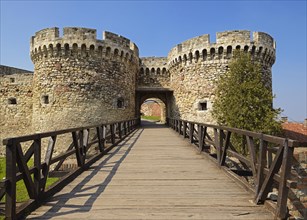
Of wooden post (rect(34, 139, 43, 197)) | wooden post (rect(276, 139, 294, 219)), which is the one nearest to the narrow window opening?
wooden post (rect(34, 139, 43, 197))

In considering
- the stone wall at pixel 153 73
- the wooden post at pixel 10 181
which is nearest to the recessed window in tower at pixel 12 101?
Result: the stone wall at pixel 153 73

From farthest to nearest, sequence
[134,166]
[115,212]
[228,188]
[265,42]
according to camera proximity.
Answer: [265,42]
[134,166]
[228,188]
[115,212]

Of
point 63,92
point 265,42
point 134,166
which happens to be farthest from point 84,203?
point 265,42

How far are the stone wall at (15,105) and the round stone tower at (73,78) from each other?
10.6 feet

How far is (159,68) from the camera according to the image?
17.5 m

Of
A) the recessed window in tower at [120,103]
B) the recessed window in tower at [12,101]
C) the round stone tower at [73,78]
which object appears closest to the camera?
the round stone tower at [73,78]

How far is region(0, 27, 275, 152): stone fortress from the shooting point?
12477mm

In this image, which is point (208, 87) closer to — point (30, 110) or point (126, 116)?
point (126, 116)

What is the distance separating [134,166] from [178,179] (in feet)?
4.11

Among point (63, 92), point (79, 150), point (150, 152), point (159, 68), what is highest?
point (159, 68)

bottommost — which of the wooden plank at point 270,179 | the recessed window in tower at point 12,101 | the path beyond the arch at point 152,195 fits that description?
the path beyond the arch at point 152,195

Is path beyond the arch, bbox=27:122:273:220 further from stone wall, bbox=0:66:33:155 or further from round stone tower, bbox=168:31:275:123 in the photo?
stone wall, bbox=0:66:33:155

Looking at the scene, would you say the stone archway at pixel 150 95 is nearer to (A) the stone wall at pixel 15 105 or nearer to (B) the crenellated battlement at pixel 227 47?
(B) the crenellated battlement at pixel 227 47

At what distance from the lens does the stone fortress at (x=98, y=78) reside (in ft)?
40.9
